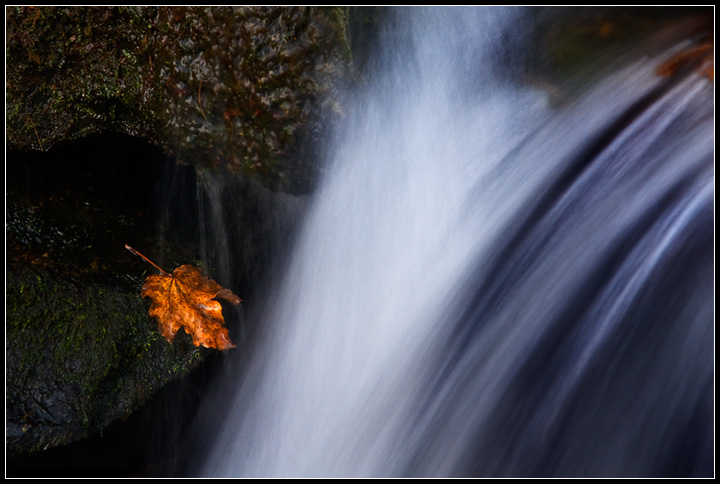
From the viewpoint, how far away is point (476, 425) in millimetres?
1856

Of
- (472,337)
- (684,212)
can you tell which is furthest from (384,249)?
(684,212)

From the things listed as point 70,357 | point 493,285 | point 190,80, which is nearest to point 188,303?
point 70,357

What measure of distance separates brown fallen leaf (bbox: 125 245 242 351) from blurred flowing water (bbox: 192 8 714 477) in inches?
8.5

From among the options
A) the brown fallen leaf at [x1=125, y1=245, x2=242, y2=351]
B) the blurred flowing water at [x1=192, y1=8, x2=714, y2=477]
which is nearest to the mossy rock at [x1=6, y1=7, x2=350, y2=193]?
the blurred flowing water at [x1=192, y1=8, x2=714, y2=477]

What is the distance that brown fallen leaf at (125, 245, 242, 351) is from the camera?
6.13 feet

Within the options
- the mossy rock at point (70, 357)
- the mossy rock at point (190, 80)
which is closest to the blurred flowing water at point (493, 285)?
the mossy rock at point (190, 80)

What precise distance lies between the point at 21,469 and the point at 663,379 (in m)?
2.32

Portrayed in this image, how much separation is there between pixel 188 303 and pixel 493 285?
1180 millimetres

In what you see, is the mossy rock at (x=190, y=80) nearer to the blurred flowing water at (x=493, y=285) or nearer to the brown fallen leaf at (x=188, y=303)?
the blurred flowing water at (x=493, y=285)

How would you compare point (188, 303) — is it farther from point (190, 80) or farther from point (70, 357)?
point (190, 80)

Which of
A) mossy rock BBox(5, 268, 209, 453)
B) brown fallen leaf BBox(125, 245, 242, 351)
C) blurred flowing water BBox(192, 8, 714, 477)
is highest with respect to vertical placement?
blurred flowing water BBox(192, 8, 714, 477)

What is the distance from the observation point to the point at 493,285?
1833mm

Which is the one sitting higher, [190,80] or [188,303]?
[190,80]

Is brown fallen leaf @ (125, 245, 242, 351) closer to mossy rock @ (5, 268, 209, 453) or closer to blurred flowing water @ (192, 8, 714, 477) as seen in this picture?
mossy rock @ (5, 268, 209, 453)
